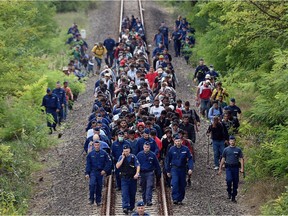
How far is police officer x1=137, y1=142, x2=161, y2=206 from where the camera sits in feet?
61.2

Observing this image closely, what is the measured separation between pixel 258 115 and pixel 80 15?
36686mm

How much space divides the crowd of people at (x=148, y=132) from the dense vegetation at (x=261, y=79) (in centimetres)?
78

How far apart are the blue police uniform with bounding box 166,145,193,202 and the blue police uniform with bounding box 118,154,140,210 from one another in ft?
3.39

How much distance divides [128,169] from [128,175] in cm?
16

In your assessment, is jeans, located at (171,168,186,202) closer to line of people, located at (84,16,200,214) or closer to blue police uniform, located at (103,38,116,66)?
line of people, located at (84,16,200,214)

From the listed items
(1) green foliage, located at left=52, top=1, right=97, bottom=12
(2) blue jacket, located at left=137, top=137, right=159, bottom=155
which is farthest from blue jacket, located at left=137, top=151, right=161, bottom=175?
(1) green foliage, located at left=52, top=1, right=97, bottom=12

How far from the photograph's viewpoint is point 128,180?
18.5 meters

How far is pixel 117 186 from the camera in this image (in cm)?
2053

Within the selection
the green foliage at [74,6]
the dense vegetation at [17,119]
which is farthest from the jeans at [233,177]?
the green foliage at [74,6]

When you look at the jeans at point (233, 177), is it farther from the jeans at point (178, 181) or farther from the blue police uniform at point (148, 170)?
the blue police uniform at point (148, 170)

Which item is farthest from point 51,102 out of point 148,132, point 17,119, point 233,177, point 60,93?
point 233,177

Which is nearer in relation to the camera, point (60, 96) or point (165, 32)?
point (60, 96)

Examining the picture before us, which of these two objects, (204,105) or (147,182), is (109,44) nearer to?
(204,105)

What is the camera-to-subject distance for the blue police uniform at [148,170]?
61.2 feet
